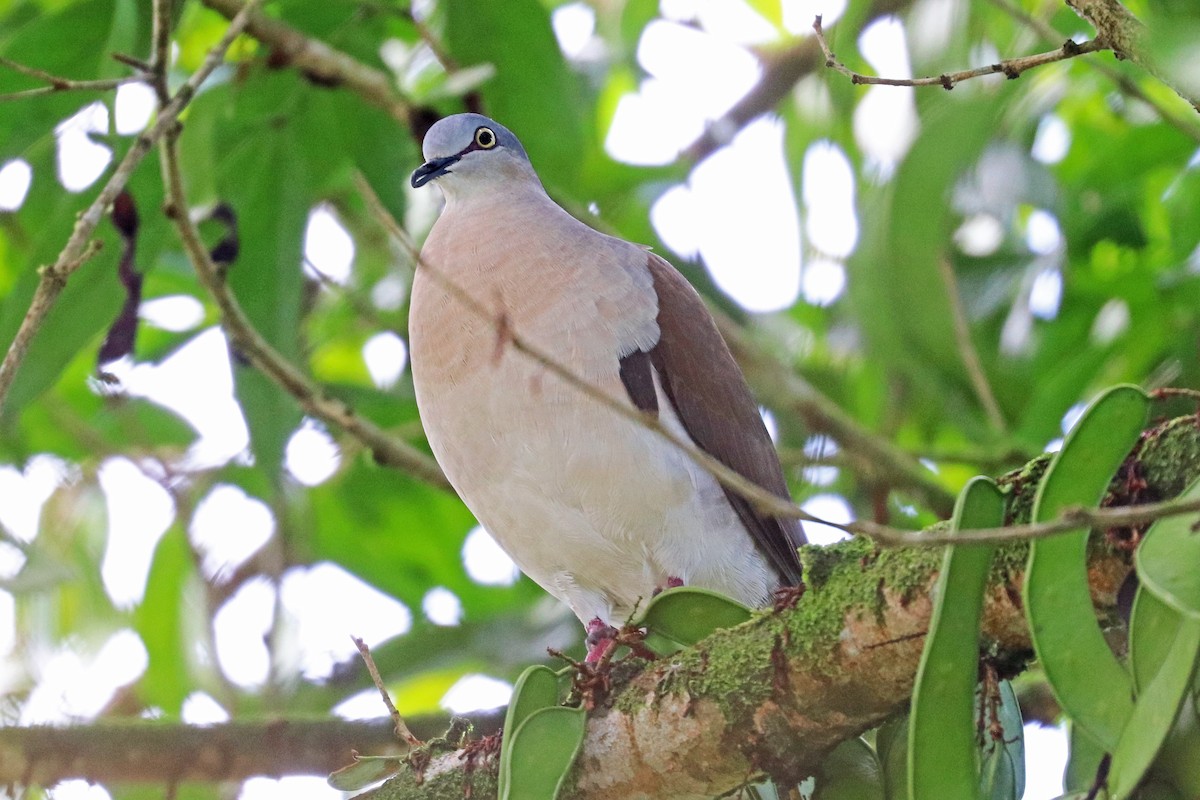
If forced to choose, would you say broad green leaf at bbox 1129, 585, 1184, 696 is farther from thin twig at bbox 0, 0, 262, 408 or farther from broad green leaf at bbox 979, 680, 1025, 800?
thin twig at bbox 0, 0, 262, 408

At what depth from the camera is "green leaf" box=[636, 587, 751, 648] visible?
2.12 meters

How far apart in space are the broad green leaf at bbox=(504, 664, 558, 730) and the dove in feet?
2.26

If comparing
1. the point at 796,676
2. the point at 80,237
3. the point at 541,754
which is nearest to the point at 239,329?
the point at 80,237

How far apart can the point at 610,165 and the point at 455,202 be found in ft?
3.93

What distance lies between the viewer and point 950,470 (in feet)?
15.5

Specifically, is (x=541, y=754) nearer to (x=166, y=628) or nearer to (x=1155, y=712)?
(x=1155, y=712)

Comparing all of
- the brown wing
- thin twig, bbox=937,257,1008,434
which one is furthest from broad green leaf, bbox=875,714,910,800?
thin twig, bbox=937,257,1008,434

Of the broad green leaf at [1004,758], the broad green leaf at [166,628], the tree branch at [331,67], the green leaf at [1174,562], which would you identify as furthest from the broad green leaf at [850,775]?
the broad green leaf at [166,628]

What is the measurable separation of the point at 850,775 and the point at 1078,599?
0.55 meters

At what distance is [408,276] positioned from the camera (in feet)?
15.9

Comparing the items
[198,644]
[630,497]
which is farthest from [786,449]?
[198,644]

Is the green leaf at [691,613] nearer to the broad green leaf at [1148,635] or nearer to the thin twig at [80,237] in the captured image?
the broad green leaf at [1148,635]

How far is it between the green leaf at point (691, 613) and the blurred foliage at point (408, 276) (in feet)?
4.52

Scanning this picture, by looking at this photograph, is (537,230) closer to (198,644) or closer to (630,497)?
(630,497)
